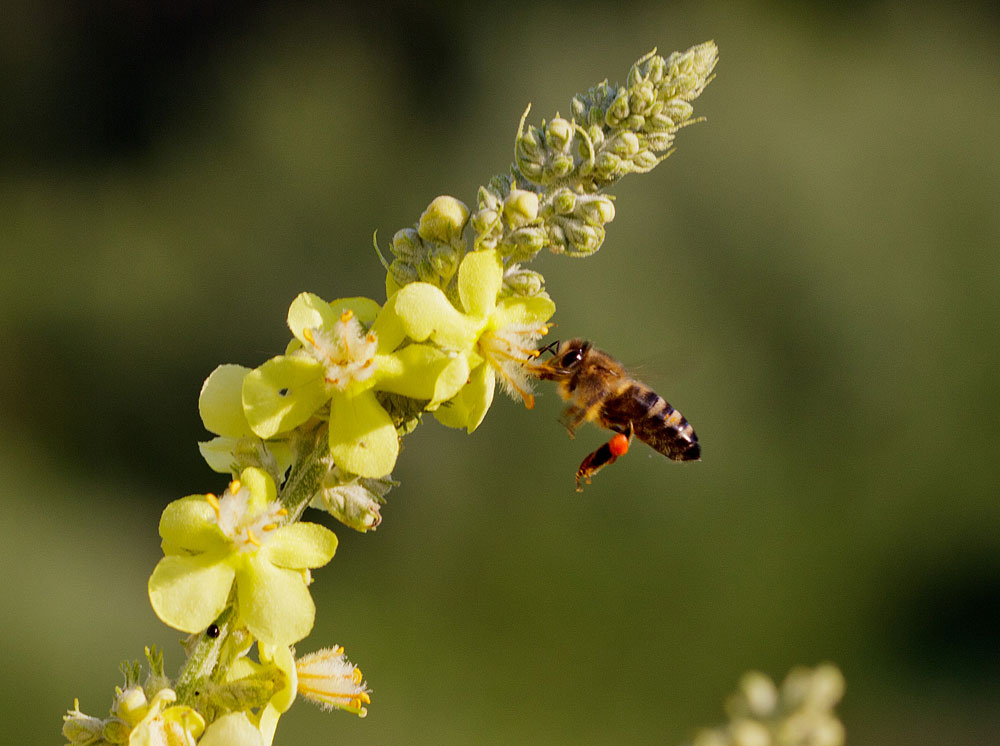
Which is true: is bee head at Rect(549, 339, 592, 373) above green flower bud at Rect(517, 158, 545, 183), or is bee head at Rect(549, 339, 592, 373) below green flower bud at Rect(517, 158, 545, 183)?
above

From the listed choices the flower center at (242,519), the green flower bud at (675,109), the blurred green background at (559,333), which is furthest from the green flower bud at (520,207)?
the blurred green background at (559,333)

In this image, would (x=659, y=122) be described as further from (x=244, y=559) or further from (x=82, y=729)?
(x=82, y=729)

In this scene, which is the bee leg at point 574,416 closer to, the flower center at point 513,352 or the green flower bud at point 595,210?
the flower center at point 513,352

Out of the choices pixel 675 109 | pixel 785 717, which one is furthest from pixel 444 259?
pixel 785 717

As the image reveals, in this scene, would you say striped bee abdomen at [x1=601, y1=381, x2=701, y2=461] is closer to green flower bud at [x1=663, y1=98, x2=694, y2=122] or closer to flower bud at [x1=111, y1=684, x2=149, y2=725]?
green flower bud at [x1=663, y1=98, x2=694, y2=122]

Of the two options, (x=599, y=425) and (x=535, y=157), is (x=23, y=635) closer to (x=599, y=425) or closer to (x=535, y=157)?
(x=599, y=425)

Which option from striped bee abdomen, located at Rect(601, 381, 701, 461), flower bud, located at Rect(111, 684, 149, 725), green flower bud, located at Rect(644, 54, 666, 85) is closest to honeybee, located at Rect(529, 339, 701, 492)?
striped bee abdomen, located at Rect(601, 381, 701, 461)
